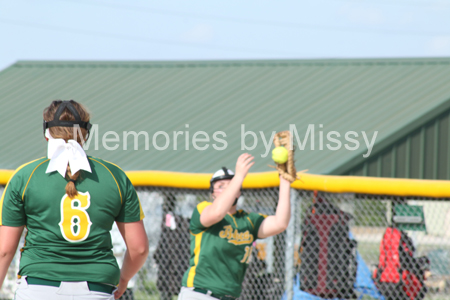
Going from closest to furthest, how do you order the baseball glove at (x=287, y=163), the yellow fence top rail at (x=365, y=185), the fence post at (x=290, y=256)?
1. the baseball glove at (x=287, y=163)
2. the yellow fence top rail at (x=365, y=185)
3. the fence post at (x=290, y=256)

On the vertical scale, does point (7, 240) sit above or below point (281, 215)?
below

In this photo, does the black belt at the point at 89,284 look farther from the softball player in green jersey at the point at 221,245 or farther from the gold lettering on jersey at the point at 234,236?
the gold lettering on jersey at the point at 234,236

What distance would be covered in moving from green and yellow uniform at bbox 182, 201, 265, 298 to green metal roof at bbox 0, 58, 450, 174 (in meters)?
3.63

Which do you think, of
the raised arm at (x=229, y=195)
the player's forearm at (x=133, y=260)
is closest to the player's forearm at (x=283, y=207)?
the raised arm at (x=229, y=195)

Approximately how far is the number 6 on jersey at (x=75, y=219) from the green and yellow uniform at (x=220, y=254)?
137cm

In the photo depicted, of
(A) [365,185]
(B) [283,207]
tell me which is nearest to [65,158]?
(B) [283,207]

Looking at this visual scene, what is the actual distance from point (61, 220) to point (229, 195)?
1.25 m

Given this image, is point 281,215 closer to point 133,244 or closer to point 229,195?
point 229,195

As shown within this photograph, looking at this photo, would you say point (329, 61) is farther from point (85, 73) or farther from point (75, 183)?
point (75, 183)

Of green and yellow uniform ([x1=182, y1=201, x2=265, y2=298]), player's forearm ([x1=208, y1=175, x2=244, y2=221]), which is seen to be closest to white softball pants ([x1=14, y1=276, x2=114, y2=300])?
player's forearm ([x1=208, y1=175, x2=244, y2=221])

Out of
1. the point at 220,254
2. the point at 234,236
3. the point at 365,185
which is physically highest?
the point at 365,185

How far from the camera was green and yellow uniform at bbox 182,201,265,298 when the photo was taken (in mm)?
3549

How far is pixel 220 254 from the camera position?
141 inches

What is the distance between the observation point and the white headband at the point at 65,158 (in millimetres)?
2303
